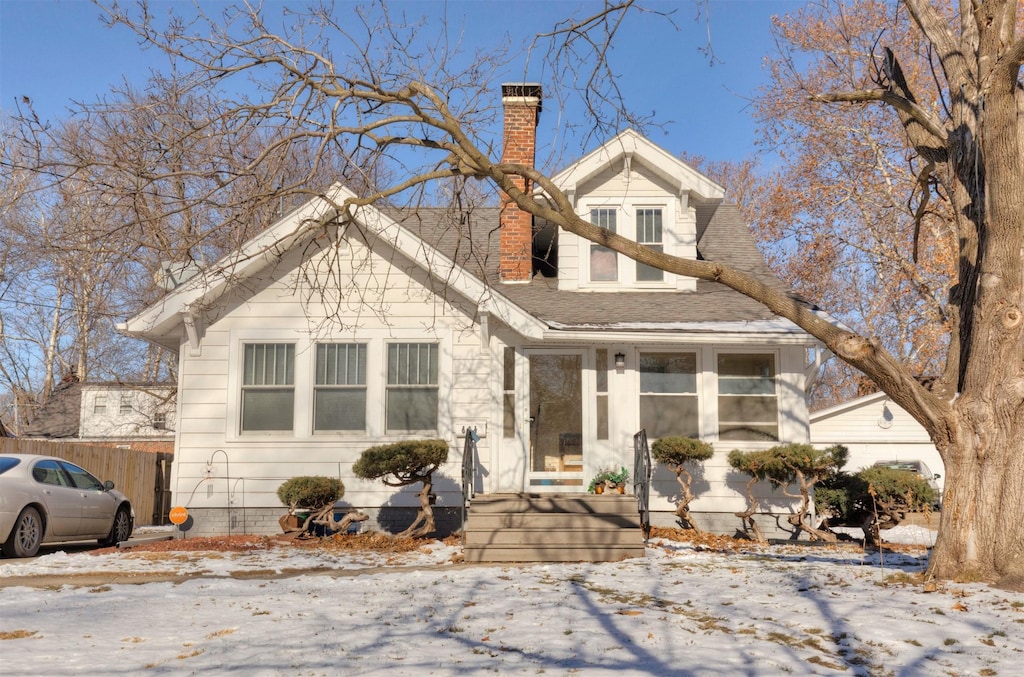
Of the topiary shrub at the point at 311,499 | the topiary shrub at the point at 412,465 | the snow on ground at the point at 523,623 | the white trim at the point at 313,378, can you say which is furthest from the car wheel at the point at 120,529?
the topiary shrub at the point at 412,465

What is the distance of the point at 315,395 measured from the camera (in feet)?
42.0

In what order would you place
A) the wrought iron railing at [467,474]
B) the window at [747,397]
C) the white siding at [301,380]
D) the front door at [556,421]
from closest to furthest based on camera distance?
1. the wrought iron railing at [467,474]
2. the front door at [556,421]
3. the white siding at [301,380]
4. the window at [747,397]

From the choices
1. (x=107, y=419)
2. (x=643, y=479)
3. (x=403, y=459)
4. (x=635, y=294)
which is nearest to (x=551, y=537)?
(x=643, y=479)

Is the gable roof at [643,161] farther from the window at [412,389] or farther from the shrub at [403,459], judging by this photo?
the shrub at [403,459]

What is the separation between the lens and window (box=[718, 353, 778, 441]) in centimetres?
1270

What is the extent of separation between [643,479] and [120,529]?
7.87 m

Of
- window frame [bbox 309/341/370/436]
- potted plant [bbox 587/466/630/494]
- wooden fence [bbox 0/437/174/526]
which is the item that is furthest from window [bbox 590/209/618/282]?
wooden fence [bbox 0/437/174/526]

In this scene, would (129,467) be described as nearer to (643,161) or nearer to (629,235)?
(629,235)

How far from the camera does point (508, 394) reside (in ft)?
41.5

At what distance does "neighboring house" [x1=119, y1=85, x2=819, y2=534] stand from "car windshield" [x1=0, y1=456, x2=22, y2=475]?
90.2 inches

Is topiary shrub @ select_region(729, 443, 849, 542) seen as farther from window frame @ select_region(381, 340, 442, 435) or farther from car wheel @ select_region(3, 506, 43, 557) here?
car wheel @ select_region(3, 506, 43, 557)

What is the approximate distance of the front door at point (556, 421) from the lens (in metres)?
12.5

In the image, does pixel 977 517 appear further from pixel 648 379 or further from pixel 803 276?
pixel 803 276

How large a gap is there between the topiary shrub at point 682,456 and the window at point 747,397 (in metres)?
0.78
